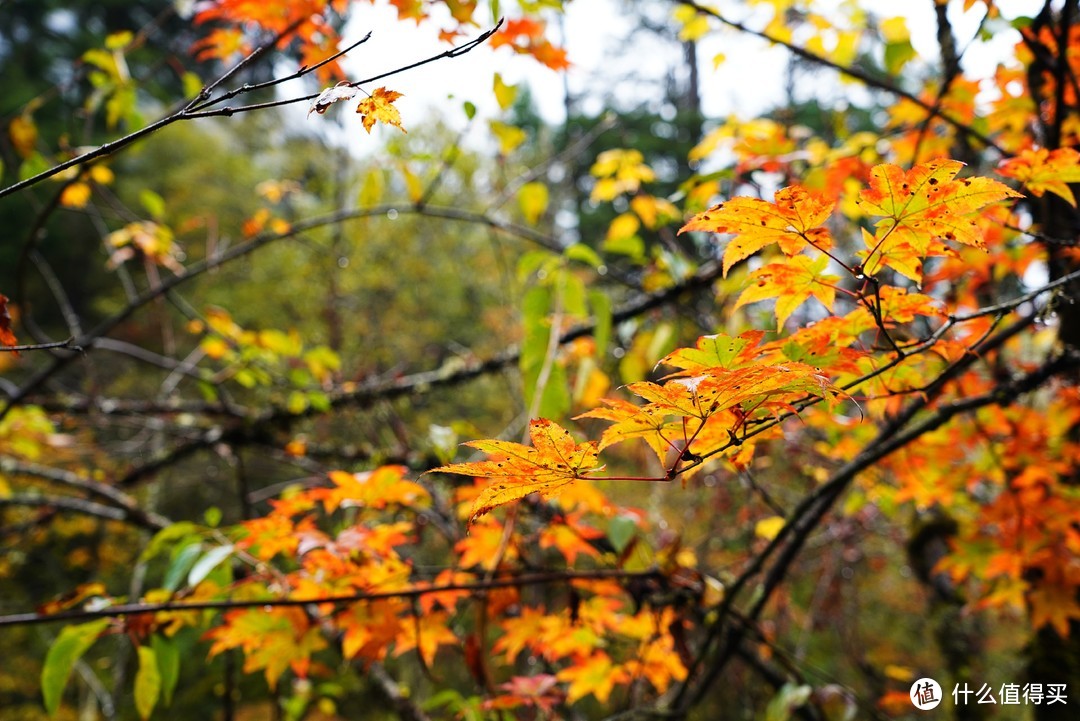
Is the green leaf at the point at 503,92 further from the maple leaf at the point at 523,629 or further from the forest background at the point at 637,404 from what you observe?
the maple leaf at the point at 523,629

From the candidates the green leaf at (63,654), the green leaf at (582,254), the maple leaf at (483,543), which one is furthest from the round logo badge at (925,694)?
the green leaf at (63,654)

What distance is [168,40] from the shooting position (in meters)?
6.98

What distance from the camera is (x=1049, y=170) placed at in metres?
0.77

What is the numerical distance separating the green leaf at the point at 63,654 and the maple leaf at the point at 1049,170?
1.47 metres

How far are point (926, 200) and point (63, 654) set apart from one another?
1.29 m

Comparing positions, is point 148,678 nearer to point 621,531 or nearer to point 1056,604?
point 621,531

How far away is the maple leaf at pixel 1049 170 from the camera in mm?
755

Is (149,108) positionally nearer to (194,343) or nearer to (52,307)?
(52,307)

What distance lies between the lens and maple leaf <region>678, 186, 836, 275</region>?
0.59 metres

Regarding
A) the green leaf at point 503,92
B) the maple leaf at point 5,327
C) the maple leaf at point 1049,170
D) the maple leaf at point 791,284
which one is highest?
the green leaf at point 503,92

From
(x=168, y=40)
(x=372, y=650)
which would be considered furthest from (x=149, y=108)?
(x=372, y=650)

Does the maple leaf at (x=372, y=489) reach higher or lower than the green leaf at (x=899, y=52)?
lower

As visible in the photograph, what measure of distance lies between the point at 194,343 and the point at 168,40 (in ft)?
12.2

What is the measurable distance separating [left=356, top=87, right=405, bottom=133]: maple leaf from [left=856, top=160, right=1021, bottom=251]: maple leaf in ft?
1.51
